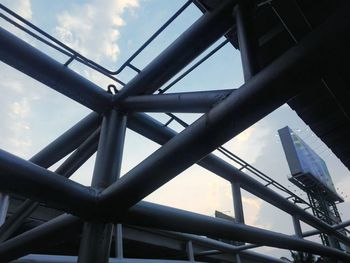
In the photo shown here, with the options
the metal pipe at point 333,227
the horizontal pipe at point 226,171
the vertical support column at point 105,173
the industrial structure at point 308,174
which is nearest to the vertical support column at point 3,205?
the vertical support column at point 105,173

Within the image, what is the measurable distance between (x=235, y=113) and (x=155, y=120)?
1688 millimetres

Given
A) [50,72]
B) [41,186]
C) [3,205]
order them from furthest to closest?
[3,205]
[50,72]
[41,186]

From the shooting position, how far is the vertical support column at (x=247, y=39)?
1.74m

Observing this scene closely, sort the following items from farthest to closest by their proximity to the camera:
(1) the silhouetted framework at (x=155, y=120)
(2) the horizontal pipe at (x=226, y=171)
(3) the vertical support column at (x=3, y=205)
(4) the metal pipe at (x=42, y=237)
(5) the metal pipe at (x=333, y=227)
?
(5) the metal pipe at (x=333, y=227), (3) the vertical support column at (x=3, y=205), (2) the horizontal pipe at (x=226, y=171), (4) the metal pipe at (x=42, y=237), (1) the silhouetted framework at (x=155, y=120)

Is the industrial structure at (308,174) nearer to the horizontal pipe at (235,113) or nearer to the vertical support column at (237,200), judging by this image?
the vertical support column at (237,200)

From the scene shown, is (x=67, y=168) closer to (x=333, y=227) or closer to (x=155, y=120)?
(x=155, y=120)

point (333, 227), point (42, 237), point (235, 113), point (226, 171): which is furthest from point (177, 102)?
point (333, 227)

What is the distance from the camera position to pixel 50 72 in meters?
2.41

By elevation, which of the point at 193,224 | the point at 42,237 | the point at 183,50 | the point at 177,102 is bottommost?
the point at 42,237

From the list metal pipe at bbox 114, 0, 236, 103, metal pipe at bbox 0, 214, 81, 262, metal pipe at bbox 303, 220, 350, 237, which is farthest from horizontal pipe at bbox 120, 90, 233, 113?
metal pipe at bbox 303, 220, 350, 237

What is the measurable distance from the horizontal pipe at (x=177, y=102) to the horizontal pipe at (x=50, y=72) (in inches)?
9.9

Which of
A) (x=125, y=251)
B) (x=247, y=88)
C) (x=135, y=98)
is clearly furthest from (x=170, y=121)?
(x=125, y=251)

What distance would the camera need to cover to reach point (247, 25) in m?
2.04

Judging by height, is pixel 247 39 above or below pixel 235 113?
above
